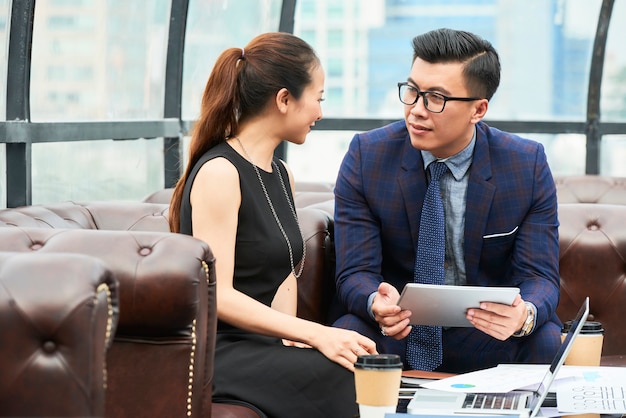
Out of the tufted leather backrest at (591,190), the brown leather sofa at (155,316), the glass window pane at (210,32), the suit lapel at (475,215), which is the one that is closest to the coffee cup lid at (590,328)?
the suit lapel at (475,215)

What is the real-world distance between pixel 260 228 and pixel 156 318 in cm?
52

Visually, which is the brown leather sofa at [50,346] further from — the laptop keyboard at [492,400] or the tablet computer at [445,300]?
the tablet computer at [445,300]

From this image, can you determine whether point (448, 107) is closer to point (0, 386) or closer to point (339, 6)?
point (0, 386)

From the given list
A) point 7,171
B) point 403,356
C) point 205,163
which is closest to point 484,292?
point 403,356

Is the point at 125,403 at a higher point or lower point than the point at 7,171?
lower

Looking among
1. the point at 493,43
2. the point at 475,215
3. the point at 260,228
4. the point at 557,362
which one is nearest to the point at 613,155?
the point at 493,43

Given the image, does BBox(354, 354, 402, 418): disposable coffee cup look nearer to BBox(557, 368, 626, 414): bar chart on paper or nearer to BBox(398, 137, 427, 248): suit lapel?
BBox(557, 368, 626, 414): bar chart on paper

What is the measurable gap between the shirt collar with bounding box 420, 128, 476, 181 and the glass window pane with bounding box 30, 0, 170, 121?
6.38 ft

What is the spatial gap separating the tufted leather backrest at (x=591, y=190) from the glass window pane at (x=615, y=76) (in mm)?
1684

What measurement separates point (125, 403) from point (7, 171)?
183 cm

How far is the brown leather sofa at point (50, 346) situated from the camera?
1.53 metres

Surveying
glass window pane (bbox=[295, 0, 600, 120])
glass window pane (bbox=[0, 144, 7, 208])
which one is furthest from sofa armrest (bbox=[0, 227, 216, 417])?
glass window pane (bbox=[295, 0, 600, 120])

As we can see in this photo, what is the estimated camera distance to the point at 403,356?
9.22 feet

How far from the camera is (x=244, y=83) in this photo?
2.68 metres
